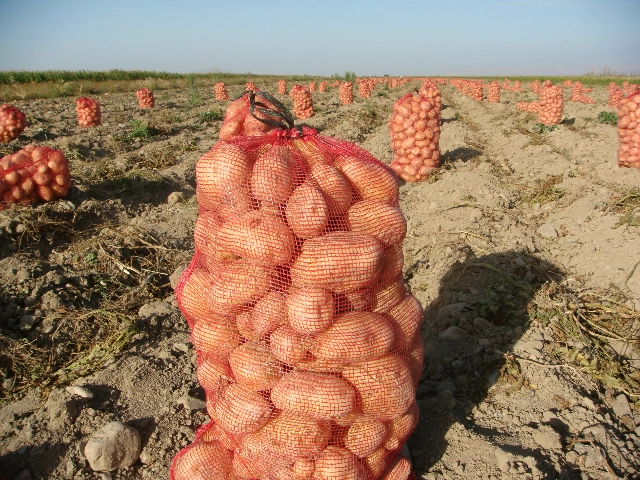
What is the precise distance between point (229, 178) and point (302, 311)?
0.55 metres

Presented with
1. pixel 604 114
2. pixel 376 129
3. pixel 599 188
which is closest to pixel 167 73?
pixel 376 129

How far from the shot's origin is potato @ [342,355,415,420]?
1.70m

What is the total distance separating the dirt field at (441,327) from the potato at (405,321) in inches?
30.9

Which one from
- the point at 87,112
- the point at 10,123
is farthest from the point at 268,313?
the point at 87,112

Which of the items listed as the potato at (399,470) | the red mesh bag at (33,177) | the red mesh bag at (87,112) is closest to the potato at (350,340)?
the potato at (399,470)

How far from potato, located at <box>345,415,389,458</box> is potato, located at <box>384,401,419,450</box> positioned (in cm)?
11

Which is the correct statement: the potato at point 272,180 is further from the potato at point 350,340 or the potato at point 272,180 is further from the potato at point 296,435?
the potato at point 296,435

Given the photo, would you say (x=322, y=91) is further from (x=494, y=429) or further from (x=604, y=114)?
(x=494, y=429)

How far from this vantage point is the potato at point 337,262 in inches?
63.1

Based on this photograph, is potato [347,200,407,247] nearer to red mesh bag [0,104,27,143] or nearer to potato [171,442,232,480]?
potato [171,442,232,480]

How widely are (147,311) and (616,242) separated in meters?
4.63

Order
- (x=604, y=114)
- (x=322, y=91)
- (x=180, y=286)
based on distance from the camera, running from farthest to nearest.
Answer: (x=322, y=91) < (x=604, y=114) < (x=180, y=286)

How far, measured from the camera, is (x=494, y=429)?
2.45 m

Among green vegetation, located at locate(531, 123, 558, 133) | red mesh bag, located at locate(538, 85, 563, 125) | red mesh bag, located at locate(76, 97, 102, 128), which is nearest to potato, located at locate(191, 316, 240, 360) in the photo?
green vegetation, located at locate(531, 123, 558, 133)
